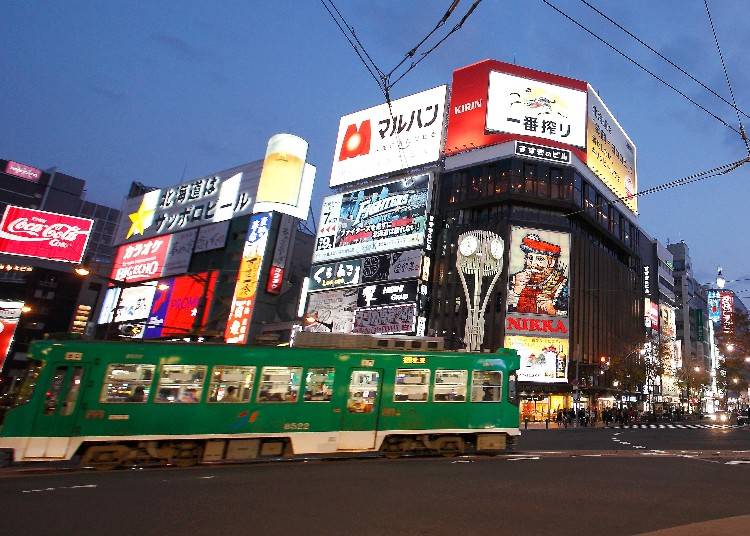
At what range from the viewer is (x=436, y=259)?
62.3 m

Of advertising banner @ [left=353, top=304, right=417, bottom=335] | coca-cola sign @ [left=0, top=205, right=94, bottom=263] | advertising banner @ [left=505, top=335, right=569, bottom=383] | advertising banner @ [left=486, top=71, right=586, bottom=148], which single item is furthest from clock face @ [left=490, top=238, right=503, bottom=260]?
coca-cola sign @ [left=0, top=205, right=94, bottom=263]

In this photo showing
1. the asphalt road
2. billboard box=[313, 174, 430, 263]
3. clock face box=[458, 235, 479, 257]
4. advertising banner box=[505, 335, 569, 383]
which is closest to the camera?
the asphalt road

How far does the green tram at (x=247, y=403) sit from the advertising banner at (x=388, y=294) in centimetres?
3781

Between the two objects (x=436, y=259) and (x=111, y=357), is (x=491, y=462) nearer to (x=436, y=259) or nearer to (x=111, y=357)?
(x=111, y=357)

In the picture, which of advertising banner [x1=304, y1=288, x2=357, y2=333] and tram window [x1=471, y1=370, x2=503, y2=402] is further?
advertising banner [x1=304, y1=288, x2=357, y2=333]

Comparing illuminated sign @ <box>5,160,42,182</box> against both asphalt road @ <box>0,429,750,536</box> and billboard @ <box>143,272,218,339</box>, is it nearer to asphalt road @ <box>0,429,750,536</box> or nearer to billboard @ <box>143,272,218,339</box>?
billboard @ <box>143,272,218,339</box>

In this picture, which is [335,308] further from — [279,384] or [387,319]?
[279,384]

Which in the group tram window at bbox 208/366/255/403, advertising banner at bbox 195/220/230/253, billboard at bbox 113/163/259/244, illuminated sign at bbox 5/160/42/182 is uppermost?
illuminated sign at bbox 5/160/42/182

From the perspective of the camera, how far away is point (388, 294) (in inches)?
2224

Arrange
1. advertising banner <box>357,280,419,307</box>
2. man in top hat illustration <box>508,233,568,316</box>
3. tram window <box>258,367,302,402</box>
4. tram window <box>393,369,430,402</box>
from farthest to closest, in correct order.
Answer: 1. advertising banner <box>357,280,419,307</box>
2. man in top hat illustration <box>508,233,568,316</box>
3. tram window <box>393,369,430,402</box>
4. tram window <box>258,367,302,402</box>

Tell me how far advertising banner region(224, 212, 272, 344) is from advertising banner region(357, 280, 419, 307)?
38.8 feet

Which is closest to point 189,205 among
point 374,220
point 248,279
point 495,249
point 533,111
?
point 248,279

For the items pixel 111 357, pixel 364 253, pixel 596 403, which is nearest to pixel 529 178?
pixel 364 253

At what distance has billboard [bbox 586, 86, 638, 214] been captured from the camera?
65.4 metres
